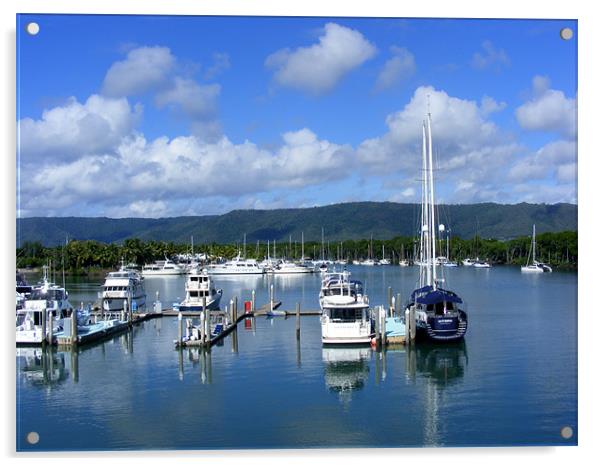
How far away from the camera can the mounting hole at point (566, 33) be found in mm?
11336

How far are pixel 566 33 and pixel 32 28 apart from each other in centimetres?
786

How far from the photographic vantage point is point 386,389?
19141 millimetres

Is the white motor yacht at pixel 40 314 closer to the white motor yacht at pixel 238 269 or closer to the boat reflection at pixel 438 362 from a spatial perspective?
the boat reflection at pixel 438 362

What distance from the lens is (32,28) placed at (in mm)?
11039

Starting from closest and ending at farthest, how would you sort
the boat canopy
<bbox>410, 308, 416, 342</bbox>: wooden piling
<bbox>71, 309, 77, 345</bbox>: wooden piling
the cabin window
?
<bbox>410, 308, 416, 342</bbox>: wooden piling, the cabin window, the boat canopy, <bbox>71, 309, 77, 345</bbox>: wooden piling

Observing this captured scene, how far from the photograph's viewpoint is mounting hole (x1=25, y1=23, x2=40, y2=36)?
36.2 ft

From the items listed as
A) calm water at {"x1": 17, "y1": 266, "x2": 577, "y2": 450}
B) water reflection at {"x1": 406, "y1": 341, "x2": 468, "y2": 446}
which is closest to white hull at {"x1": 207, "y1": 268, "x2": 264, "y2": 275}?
calm water at {"x1": 17, "y1": 266, "x2": 577, "y2": 450}

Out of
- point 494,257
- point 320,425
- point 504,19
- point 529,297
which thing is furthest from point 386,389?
point 494,257

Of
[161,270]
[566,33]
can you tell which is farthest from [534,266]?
[566,33]

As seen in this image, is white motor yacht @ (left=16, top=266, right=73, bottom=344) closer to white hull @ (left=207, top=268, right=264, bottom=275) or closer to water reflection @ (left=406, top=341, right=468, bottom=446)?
water reflection @ (left=406, top=341, right=468, bottom=446)

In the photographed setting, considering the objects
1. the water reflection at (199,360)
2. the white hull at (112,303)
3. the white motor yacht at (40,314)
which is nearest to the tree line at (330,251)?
the white hull at (112,303)

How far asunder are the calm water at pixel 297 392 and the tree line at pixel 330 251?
15.5 metres

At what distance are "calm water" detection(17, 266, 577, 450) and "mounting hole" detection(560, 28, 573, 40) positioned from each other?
5665mm

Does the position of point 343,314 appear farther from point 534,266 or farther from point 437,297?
point 534,266
